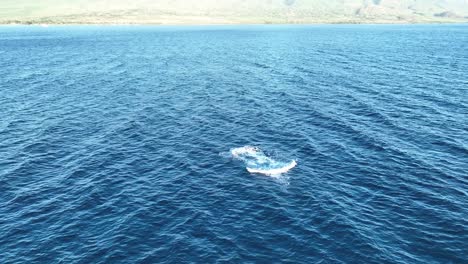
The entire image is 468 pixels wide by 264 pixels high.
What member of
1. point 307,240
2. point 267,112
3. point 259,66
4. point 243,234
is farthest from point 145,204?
point 259,66

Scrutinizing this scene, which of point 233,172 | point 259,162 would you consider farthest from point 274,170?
point 233,172

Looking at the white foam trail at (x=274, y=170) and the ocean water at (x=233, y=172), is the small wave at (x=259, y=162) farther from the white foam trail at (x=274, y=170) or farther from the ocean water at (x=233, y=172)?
the ocean water at (x=233, y=172)

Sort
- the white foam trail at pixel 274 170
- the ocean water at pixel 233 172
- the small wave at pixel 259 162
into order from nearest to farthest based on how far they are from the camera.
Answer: the ocean water at pixel 233 172
the white foam trail at pixel 274 170
the small wave at pixel 259 162

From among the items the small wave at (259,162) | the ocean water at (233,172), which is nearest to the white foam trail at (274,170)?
the small wave at (259,162)

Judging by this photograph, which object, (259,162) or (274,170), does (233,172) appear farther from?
(274,170)

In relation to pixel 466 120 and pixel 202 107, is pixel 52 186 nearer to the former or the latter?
pixel 202 107

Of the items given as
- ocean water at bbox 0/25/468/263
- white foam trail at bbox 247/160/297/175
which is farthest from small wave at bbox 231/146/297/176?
ocean water at bbox 0/25/468/263

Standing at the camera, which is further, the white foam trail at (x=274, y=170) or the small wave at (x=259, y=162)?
the small wave at (x=259, y=162)
